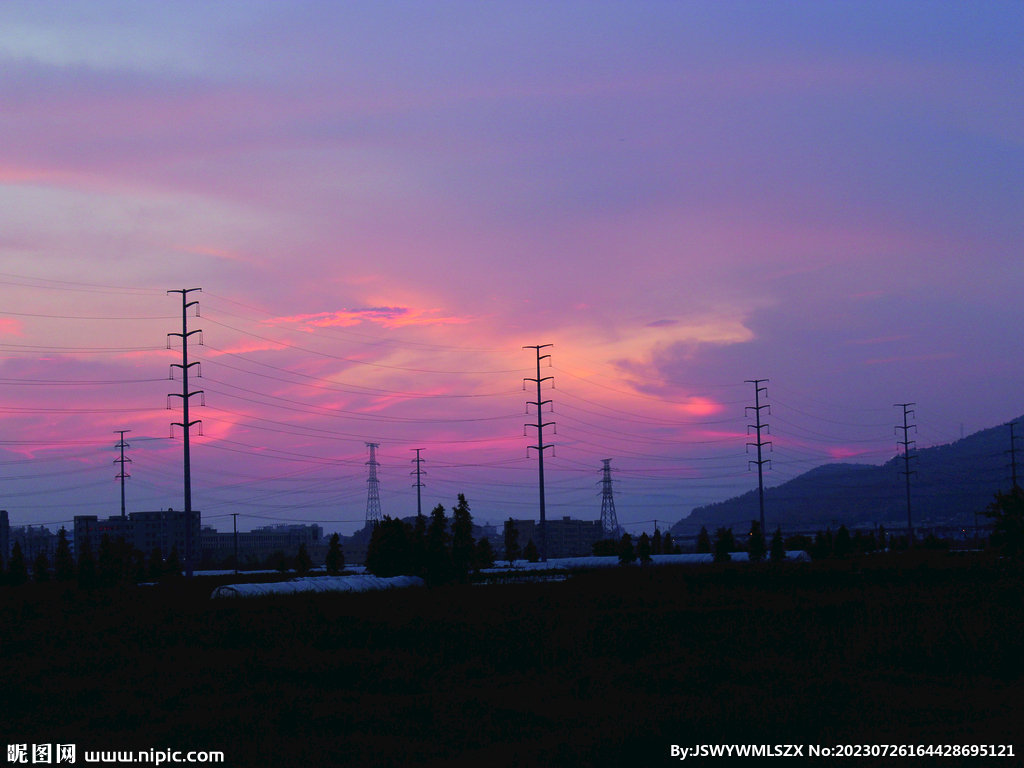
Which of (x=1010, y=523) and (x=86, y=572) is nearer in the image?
(x=1010, y=523)

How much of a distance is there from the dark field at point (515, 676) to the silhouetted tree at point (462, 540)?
2077 centimetres

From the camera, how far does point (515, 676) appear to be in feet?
65.0

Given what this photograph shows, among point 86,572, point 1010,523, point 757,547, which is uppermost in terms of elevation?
point 1010,523

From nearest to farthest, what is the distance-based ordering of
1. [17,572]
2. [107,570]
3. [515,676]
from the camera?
1. [515,676]
2. [107,570]
3. [17,572]

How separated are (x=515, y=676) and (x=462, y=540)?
37.0 m

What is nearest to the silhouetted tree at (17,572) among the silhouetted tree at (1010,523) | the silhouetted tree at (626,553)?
the silhouetted tree at (626,553)

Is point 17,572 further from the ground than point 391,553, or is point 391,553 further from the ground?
point 391,553

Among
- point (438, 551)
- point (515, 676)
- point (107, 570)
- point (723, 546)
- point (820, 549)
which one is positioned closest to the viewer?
point (515, 676)

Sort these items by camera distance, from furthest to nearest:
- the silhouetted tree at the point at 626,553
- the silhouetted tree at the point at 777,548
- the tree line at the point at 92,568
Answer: the silhouetted tree at the point at 626,553 → the silhouetted tree at the point at 777,548 → the tree line at the point at 92,568

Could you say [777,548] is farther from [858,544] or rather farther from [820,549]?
[858,544]

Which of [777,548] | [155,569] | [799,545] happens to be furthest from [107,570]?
[799,545]

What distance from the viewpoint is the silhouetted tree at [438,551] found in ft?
177

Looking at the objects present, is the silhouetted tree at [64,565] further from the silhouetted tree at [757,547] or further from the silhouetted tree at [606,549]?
the silhouetted tree at [757,547]

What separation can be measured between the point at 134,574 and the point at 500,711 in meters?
72.6
